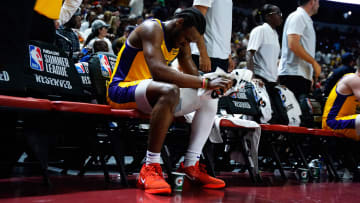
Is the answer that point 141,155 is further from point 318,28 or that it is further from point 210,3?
point 318,28

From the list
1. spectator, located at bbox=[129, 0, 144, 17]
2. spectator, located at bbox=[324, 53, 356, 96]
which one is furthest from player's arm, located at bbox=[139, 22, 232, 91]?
spectator, located at bbox=[129, 0, 144, 17]

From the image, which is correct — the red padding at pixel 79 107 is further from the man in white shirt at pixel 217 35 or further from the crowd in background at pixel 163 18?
the crowd in background at pixel 163 18

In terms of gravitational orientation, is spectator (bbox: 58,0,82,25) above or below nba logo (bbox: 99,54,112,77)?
above

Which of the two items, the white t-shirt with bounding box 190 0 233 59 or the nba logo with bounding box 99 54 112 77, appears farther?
the white t-shirt with bounding box 190 0 233 59

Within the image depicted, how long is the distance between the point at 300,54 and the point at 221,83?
7.83 feet

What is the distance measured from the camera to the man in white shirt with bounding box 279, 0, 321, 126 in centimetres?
446

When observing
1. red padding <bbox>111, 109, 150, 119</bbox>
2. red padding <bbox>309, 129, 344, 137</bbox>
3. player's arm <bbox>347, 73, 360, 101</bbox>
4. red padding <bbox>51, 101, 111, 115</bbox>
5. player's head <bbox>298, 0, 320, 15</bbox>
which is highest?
player's head <bbox>298, 0, 320, 15</bbox>

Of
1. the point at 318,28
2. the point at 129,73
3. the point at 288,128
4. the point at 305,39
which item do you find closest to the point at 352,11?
the point at 318,28

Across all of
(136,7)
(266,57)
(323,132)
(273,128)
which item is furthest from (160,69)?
(136,7)

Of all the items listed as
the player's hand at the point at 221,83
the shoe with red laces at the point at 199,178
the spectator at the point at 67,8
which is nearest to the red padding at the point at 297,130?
the shoe with red laces at the point at 199,178

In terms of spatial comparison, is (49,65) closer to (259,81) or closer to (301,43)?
(259,81)

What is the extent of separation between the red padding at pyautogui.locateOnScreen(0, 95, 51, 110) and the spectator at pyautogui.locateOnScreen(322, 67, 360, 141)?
128 inches

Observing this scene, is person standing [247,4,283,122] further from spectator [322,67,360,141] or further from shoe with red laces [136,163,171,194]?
shoe with red laces [136,163,171,194]

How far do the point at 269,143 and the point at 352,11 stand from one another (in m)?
17.1
